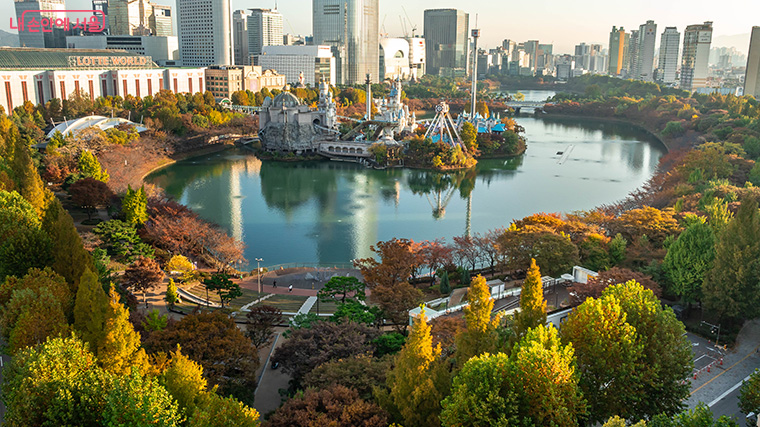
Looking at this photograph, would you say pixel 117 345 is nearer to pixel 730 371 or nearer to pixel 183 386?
pixel 183 386

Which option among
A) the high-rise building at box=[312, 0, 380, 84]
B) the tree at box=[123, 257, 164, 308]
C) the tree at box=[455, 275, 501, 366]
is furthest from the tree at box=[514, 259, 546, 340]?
the high-rise building at box=[312, 0, 380, 84]

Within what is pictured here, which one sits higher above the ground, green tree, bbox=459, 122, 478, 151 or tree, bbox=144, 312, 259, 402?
green tree, bbox=459, 122, 478, 151

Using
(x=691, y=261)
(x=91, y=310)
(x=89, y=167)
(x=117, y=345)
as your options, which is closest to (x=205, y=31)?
(x=89, y=167)

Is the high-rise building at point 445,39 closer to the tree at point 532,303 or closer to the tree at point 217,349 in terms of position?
the tree at point 217,349

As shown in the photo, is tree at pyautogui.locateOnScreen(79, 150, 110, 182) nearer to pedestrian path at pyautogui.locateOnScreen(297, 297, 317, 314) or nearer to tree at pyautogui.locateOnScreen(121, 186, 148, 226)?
tree at pyautogui.locateOnScreen(121, 186, 148, 226)

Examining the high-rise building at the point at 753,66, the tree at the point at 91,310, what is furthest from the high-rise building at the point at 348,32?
the tree at the point at 91,310

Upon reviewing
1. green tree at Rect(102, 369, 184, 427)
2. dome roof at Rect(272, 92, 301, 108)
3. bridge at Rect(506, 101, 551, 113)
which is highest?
dome roof at Rect(272, 92, 301, 108)
